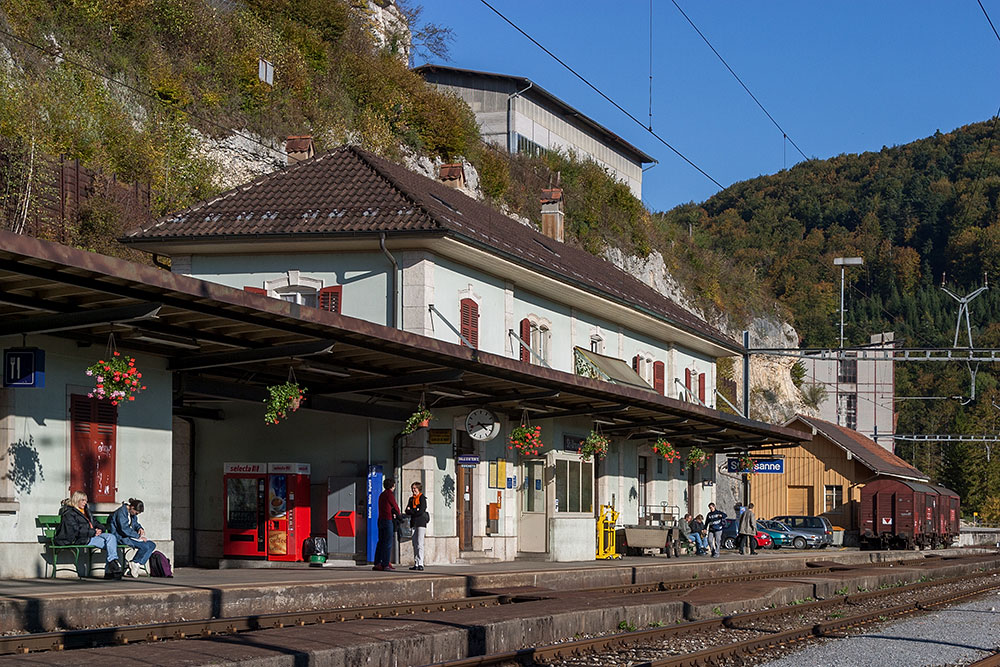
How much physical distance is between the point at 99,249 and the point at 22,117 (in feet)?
11.2

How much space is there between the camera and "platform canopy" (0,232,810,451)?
1379 cm

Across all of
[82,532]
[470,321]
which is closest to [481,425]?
[470,321]

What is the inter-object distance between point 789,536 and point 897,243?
79813mm

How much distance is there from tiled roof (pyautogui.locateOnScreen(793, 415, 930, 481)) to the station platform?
3226cm

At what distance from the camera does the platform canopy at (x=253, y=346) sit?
45.2 feet

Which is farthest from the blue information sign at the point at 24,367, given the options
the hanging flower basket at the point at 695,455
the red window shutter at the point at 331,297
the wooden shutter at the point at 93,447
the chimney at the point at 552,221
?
the chimney at the point at 552,221

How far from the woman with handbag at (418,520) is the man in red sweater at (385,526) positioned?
412 mm

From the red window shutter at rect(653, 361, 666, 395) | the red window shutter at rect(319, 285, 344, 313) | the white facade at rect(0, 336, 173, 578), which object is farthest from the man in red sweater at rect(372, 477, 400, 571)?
the red window shutter at rect(653, 361, 666, 395)

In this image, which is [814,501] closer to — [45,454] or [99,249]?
[99,249]

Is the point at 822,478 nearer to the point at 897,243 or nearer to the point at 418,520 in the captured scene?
the point at 418,520

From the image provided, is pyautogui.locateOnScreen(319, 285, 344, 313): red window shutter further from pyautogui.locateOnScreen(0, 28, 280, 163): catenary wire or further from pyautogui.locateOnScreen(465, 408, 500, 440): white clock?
pyautogui.locateOnScreen(0, 28, 280, 163): catenary wire

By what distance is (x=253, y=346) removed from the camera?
18297mm

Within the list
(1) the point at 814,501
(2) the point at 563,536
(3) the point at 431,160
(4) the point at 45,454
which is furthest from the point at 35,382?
(1) the point at 814,501

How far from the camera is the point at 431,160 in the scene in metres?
45.5
